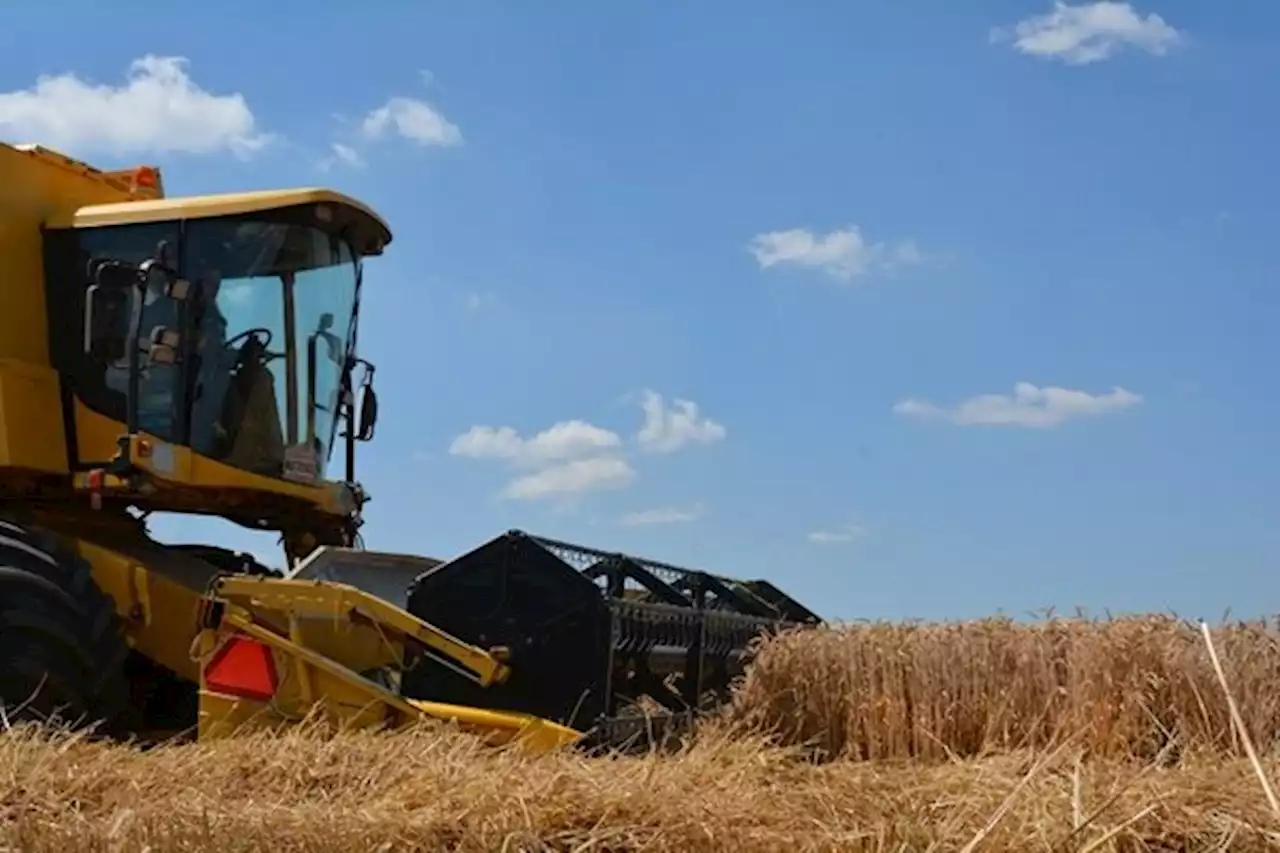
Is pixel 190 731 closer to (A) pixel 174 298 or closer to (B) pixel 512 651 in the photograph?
(B) pixel 512 651

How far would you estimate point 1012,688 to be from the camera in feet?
23.5

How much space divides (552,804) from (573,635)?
2.56 metres

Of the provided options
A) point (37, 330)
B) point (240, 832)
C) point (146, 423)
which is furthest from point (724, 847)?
point (37, 330)

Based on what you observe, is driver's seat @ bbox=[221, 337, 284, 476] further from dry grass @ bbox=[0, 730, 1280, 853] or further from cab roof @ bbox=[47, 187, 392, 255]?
dry grass @ bbox=[0, 730, 1280, 853]

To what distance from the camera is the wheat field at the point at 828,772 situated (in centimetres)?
446

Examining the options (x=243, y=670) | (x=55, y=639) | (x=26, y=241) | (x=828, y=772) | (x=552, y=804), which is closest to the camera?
(x=552, y=804)

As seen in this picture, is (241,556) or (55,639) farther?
(241,556)

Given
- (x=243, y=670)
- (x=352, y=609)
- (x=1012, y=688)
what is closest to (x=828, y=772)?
(x=1012, y=688)

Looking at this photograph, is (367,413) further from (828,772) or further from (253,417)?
(828,772)

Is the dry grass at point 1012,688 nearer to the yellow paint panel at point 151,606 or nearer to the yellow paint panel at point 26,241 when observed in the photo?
the yellow paint panel at point 151,606

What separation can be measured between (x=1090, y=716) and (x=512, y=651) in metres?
2.69

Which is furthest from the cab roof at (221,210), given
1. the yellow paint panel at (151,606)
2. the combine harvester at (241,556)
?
the yellow paint panel at (151,606)

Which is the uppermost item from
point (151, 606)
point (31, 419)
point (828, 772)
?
point (31, 419)

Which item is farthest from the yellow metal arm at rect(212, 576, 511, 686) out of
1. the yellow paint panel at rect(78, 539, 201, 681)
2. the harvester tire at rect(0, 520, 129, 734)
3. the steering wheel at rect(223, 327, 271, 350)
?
the steering wheel at rect(223, 327, 271, 350)
